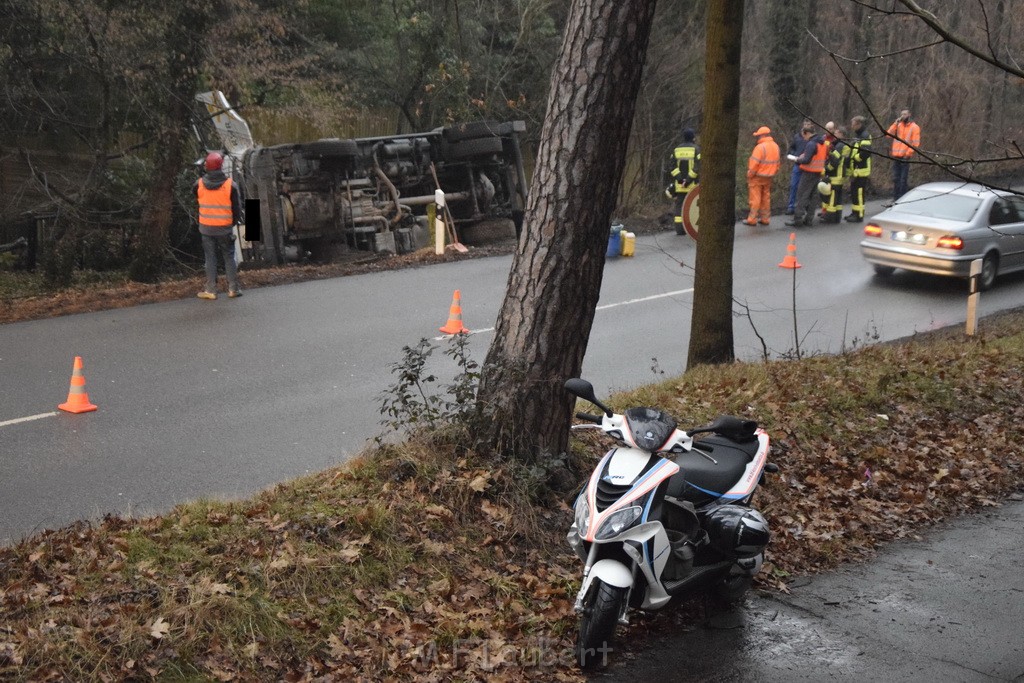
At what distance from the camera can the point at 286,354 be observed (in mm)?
12367

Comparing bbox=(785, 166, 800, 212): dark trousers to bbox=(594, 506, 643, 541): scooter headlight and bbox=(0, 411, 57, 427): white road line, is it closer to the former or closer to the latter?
bbox=(0, 411, 57, 427): white road line

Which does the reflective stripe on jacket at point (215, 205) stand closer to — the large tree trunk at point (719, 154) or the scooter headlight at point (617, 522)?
the large tree trunk at point (719, 154)

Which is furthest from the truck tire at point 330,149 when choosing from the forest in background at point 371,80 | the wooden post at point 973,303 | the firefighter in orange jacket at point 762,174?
the wooden post at point 973,303

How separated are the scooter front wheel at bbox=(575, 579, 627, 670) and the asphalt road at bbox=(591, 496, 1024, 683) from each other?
0.66 ft

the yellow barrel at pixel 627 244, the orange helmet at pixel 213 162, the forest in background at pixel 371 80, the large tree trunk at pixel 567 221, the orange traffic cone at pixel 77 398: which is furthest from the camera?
the yellow barrel at pixel 627 244

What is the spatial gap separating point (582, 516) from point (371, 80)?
67.3 feet

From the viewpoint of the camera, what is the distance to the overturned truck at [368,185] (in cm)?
1862

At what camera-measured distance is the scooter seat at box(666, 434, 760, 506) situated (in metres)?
5.96

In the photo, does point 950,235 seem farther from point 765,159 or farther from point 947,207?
point 765,159

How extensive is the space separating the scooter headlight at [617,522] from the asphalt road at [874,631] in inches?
29.3

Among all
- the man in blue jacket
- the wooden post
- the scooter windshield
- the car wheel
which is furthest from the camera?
the man in blue jacket

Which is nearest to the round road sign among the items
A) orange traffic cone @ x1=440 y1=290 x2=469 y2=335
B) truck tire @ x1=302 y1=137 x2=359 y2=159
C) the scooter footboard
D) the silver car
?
orange traffic cone @ x1=440 y1=290 x2=469 y2=335

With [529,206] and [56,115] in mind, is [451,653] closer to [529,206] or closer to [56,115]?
[529,206]

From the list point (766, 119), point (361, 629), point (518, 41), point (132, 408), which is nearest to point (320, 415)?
point (132, 408)
